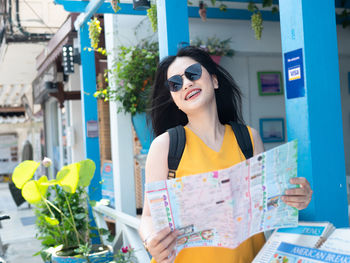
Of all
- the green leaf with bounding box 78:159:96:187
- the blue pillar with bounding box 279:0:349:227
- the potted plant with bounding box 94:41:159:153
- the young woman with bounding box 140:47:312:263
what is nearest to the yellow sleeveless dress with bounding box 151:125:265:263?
the young woman with bounding box 140:47:312:263

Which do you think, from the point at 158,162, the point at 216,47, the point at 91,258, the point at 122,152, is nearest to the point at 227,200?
the point at 158,162

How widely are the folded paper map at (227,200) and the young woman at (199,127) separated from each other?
0.08 m

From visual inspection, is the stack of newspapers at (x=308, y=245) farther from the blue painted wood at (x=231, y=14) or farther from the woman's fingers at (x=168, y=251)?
the blue painted wood at (x=231, y=14)

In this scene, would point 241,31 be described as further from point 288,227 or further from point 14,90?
point 14,90

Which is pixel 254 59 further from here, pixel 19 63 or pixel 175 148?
pixel 19 63

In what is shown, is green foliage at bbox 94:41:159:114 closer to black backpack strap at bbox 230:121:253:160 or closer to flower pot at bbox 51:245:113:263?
flower pot at bbox 51:245:113:263

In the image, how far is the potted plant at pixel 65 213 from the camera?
11.0ft

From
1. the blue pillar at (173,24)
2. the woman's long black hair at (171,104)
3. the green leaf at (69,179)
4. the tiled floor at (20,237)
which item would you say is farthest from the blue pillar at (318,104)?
the tiled floor at (20,237)

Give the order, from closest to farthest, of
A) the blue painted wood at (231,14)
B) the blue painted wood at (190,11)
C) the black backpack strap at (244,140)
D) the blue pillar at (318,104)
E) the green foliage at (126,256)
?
the blue pillar at (318,104) < the black backpack strap at (244,140) < the green foliage at (126,256) < the blue painted wood at (190,11) < the blue painted wood at (231,14)

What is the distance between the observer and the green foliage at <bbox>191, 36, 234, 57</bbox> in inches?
193

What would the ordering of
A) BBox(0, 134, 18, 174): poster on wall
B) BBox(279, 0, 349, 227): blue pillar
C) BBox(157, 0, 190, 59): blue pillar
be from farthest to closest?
BBox(0, 134, 18, 174): poster on wall → BBox(157, 0, 190, 59): blue pillar → BBox(279, 0, 349, 227): blue pillar

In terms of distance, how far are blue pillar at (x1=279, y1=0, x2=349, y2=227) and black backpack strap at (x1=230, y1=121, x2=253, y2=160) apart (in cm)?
17

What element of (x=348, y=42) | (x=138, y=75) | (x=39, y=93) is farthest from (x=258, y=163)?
(x=39, y=93)

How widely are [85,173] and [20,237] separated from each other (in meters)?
4.06
